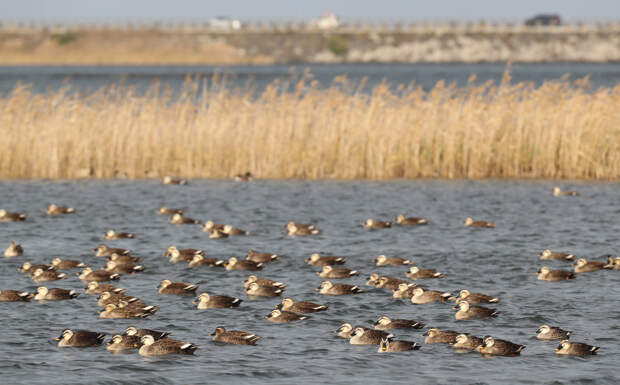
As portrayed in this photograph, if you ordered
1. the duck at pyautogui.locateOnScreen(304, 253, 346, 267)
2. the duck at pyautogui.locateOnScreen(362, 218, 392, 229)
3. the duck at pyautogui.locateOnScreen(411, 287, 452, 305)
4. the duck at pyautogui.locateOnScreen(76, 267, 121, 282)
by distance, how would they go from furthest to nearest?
the duck at pyautogui.locateOnScreen(362, 218, 392, 229) → the duck at pyautogui.locateOnScreen(304, 253, 346, 267) → the duck at pyautogui.locateOnScreen(76, 267, 121, 282) → the duck at pyautogui.locateOnScreen(411, 287, 452, 305)

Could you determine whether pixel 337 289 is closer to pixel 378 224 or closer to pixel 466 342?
pixel 466 342

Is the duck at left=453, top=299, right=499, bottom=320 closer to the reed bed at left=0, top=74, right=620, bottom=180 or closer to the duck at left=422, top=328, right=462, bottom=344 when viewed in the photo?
the duck at left=422, top=328, right=462, bottom=344

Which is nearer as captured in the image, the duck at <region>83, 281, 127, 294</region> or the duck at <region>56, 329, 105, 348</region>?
the duck at <region>56, 329, 105, 348</region>

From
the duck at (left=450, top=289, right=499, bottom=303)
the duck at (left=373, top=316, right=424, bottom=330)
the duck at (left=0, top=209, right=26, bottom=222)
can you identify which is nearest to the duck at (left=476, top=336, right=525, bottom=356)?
the duck at (left=373, top=316, right=424, bottom=330)

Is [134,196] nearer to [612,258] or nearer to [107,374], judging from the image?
[612,258]

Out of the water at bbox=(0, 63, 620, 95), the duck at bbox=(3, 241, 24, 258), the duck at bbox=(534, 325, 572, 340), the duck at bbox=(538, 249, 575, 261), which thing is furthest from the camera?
the water at bbox=(0, 63, 620, 95)

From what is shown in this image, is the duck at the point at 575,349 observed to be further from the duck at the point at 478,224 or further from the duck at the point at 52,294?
the duck at the point at 478,224

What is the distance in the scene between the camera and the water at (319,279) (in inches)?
562

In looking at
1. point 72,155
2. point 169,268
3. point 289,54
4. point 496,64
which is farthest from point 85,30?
point 169,268

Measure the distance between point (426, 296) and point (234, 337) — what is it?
4057 millimetres

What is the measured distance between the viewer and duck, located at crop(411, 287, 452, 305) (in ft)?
58.7

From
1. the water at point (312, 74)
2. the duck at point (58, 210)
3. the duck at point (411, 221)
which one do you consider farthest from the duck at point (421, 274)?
the water at point (312, 74)

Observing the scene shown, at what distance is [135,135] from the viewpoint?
1339 inches

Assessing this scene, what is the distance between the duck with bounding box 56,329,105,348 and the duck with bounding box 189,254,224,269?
19.7ft
